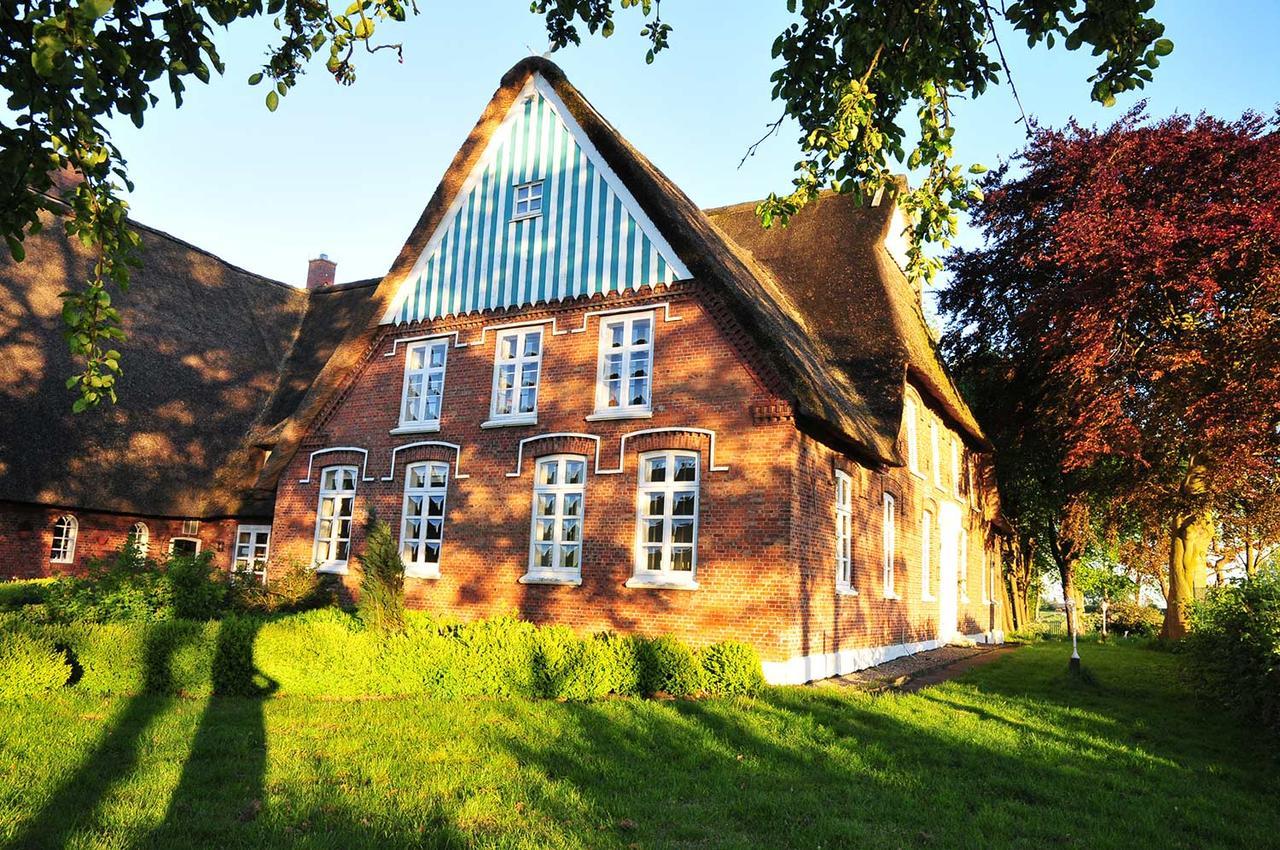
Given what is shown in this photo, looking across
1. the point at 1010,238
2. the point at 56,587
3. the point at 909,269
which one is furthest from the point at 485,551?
the point at 1010,238

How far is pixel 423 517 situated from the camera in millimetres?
17031

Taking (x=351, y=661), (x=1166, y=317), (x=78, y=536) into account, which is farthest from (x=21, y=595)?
(x=1166, y=317)

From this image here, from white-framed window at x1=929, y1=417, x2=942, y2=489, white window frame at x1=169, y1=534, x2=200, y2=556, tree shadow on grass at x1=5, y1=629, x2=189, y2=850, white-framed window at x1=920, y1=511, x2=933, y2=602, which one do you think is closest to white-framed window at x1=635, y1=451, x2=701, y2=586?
tree shadow on grass at x1=5, y1=629, x2=189, y2=850

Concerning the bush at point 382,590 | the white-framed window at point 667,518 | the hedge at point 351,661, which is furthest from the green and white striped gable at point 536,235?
the hedge at point 351,661

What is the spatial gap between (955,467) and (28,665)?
68.7 feet

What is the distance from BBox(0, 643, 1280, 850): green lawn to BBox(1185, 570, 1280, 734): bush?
1.77 ft

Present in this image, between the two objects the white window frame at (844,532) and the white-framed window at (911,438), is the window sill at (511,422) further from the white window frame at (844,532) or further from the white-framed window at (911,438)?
the white-framed window at (911,438)

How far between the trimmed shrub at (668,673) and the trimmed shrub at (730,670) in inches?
6.7

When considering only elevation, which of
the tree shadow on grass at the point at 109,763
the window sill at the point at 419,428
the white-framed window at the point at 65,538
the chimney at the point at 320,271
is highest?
the chimney at the point at 320,271

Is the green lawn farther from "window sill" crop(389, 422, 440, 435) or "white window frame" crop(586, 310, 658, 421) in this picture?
"window sill" crop(389, 422, 440, 435)

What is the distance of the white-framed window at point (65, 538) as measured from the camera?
66.4 feet

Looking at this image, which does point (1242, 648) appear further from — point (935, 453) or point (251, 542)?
point (251, 542)

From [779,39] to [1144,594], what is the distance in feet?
196

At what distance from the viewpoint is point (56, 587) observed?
498 inches
